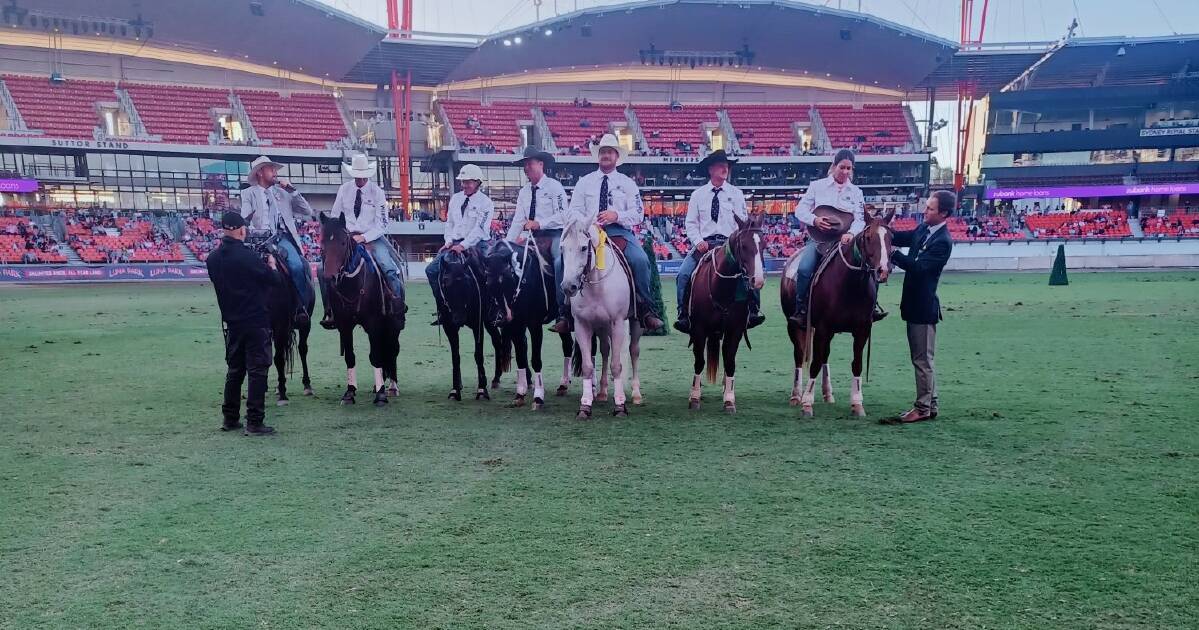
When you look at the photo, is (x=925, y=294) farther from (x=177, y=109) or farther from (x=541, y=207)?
(x=177, y=109)

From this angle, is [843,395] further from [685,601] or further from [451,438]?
[685,601]

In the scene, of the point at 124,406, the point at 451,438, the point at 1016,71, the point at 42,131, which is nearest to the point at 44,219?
the point at 42,131

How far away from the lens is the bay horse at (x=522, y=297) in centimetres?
820

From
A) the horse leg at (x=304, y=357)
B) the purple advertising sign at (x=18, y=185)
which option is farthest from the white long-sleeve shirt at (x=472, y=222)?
the purple advertising sign at (x=18, y=185)

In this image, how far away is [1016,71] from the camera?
54656mm

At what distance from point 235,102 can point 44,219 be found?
14.1m

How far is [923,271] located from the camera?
273 inches

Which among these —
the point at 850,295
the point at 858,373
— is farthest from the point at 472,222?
the point at 858,373

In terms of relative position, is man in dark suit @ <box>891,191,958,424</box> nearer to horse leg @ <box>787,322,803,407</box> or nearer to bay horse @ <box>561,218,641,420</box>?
horse leg @ <box>787,322,803,407</box>

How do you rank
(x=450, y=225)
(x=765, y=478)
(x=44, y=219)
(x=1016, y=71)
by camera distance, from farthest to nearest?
(x=1016, y=71)
(x=44, y=219)
(x=450, y=225)
(x=765, y=478)

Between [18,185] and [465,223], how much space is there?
42429 millimetres

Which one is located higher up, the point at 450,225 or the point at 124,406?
the point at 450,225

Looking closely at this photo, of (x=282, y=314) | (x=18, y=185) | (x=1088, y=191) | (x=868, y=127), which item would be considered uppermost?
(x=868, y=127)

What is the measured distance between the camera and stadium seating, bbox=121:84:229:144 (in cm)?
4400
